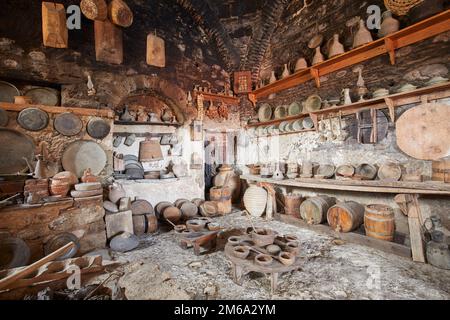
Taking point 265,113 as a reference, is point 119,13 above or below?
above

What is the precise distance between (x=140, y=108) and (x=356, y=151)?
493 centimetres

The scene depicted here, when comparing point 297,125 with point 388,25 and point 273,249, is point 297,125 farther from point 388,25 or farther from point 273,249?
point 273,249

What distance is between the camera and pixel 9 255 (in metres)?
2.73

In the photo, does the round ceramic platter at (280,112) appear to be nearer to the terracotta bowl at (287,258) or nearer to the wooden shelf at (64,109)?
the wooden shelf at (64,109)

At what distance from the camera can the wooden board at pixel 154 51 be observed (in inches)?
183

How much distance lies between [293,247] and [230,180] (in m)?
3.99

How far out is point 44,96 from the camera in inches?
162

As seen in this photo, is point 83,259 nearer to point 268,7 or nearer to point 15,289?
point 15,289

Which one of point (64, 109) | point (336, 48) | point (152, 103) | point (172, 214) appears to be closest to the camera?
point (64, 109)

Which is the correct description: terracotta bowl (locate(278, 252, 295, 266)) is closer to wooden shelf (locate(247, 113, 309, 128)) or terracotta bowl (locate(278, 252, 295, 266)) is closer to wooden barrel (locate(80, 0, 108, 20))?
wooden shelf (locate(247, 113, 309, 128))

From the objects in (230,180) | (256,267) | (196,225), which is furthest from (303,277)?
(230,180)

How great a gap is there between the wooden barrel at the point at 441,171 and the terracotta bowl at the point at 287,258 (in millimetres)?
2567

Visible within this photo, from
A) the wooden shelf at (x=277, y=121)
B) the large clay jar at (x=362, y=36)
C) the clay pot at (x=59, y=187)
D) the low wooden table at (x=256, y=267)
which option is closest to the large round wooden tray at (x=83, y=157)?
the clay pot at (x=59, y=187)

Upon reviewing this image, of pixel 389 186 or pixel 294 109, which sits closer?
pixel 389 186
